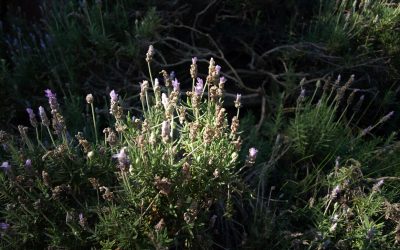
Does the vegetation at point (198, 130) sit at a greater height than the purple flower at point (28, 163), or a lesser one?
lesser

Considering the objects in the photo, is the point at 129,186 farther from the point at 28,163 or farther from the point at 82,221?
the point at 28,163

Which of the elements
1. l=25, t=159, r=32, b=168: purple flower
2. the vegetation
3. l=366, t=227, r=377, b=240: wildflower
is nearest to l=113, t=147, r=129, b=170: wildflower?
the vegetation

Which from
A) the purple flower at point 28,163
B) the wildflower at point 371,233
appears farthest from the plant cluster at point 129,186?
the wildflower at point 371,233

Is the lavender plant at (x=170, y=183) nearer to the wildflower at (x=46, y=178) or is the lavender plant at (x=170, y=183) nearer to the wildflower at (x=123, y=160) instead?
the wildflower at (x=123, y=160)

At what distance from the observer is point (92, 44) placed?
120 inches

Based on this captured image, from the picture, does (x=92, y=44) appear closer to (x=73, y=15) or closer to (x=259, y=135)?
(x=73, y=15)

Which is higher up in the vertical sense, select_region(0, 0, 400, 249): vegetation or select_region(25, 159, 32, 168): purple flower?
select_region(25, 159, 32, 168): purple flower

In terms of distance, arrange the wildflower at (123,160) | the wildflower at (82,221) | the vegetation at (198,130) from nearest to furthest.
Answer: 1. the wildflower at (123,160)
2. the wildflower at (82,221)
3. the vegetation at (198,130)

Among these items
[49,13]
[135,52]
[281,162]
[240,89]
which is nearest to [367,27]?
[240,89]

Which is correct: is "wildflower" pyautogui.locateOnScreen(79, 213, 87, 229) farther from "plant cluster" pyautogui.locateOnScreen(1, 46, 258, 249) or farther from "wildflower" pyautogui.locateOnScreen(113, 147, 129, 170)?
"wildflower" pyautogui.locateOnScreen(113, 147, 129, 170)

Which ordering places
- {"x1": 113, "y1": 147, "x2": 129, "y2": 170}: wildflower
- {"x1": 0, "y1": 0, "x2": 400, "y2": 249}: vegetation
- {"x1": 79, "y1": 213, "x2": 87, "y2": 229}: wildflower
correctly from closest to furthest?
{"x1": 113, "y1": 147, "x2": 129, "y2": 170}: wildflower, {"x1": 79, "y1": 213, "x2": 87, "y2": 229}: wildflower, {"x1": 0, "y1": 0, "x2": 400, "y2": 249}: vegetation

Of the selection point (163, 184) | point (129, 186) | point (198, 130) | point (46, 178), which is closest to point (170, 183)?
point (163, 184)

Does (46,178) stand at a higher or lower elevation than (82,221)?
higher

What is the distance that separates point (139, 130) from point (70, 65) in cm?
109
